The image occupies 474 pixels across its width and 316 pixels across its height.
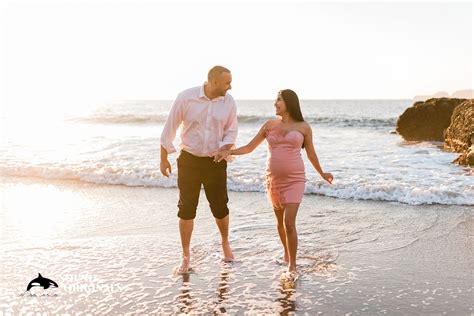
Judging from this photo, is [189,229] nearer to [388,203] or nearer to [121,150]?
[388,203]

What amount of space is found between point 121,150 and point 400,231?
11.4m

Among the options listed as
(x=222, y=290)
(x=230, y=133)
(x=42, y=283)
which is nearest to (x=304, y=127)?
(x=230, y=133)

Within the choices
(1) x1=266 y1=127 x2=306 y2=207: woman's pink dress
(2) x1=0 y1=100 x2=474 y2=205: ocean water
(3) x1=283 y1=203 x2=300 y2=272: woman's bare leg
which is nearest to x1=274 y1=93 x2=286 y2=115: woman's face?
(1) x1=266 y1=127 x2=306 y2=207: woman's pink dress

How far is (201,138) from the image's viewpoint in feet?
17.0

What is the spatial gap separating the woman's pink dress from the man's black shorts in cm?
58

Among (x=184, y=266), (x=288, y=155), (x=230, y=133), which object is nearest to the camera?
(x=288, y=155)

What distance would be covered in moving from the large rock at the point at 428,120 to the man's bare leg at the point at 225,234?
19481mm

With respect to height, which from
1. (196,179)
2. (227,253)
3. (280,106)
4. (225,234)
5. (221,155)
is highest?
(280,106)

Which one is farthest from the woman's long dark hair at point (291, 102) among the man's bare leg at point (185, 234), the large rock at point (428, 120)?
the large rock at point (428, 120)

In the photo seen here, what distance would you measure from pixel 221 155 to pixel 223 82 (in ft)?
2.42

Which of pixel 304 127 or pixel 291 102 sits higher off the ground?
pixel 291 102

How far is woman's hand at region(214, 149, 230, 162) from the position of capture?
203 inches

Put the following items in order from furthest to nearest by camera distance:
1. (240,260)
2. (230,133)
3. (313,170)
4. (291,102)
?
(313,170) < (240,260) < (230,133) < (291,102)

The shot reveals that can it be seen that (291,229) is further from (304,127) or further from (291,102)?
(291,102)
